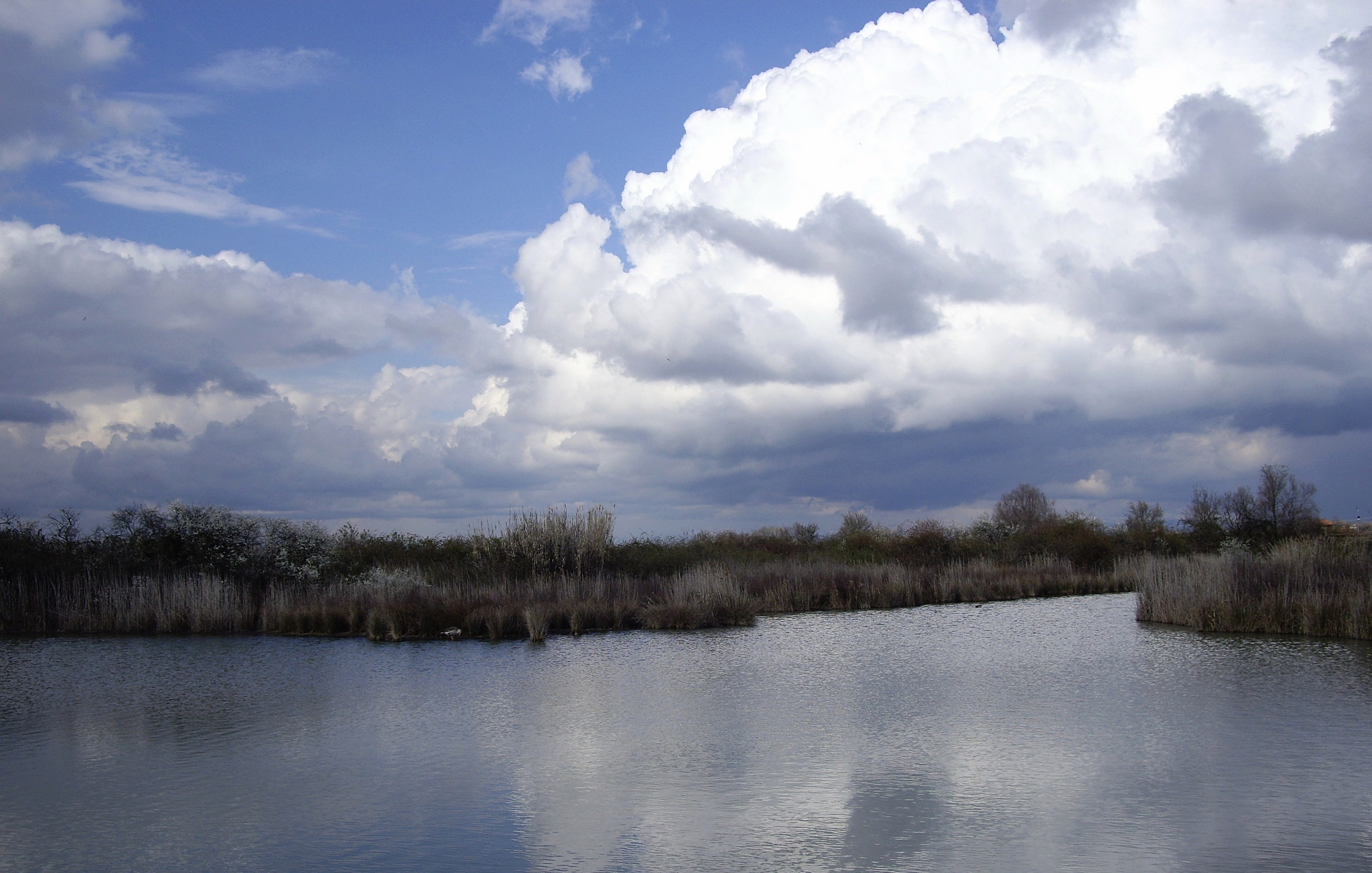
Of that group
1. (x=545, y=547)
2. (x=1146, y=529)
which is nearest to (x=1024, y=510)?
(x=1146, y=529)

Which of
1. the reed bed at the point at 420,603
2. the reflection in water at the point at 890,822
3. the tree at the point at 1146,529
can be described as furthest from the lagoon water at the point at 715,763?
the tree at the point at 1146,529

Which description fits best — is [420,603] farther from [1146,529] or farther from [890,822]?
[1146,529]

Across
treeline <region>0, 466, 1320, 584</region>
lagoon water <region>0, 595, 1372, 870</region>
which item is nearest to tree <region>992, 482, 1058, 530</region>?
treeline <region>0, 466, 1320, 584</region>

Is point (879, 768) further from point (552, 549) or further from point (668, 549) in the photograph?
point (668, 549)

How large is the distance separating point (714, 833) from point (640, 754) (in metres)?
2.20

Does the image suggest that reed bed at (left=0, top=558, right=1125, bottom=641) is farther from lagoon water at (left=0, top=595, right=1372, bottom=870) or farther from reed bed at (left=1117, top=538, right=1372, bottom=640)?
reed bed at (left=1117, top=538, right=1372, bottom=640)

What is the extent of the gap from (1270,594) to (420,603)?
622 inches

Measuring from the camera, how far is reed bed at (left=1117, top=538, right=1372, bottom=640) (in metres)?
Result: 14.9

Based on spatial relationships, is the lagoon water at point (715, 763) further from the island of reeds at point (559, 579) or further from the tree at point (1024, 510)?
the tree at point (1024, 510)

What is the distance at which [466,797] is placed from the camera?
6.71 m

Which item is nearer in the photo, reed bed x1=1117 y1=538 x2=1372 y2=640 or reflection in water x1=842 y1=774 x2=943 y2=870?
reflection in water x1=842 y1=774 x2=943 y2=870

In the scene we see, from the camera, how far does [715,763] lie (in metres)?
7.44

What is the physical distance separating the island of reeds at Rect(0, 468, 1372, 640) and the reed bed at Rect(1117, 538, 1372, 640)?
35 mm

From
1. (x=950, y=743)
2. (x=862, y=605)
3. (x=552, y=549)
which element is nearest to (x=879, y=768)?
(x=950, y=743)
